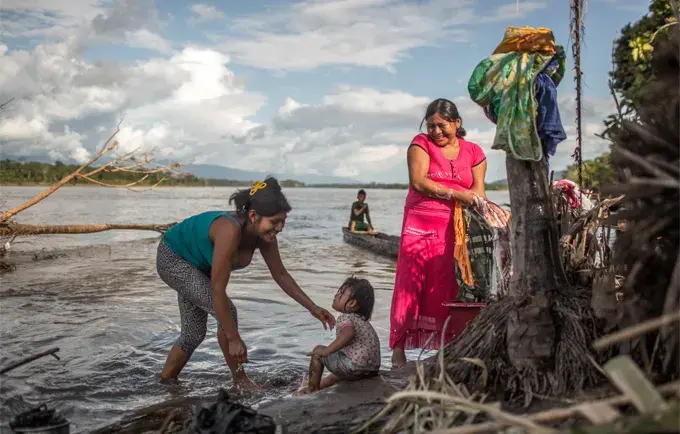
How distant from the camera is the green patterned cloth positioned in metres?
3.70

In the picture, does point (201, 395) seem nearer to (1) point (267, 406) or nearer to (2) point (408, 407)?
(1) point (267, 406)

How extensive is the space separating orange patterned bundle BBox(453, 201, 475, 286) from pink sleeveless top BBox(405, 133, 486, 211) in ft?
0.32

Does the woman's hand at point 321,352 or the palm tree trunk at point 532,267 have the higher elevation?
the palm tree trunk at point 532,267

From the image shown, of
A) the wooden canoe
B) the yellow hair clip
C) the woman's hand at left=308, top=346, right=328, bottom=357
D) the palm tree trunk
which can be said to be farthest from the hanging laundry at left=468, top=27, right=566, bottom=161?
the wooden canoe

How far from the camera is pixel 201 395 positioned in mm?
4914

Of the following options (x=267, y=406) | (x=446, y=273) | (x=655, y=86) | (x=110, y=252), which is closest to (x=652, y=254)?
(x=655, y=86)

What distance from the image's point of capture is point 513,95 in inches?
149

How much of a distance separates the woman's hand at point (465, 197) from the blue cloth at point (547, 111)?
1.25 metres

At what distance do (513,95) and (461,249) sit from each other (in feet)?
5.42

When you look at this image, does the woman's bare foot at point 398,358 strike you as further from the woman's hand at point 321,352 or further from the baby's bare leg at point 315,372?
the woman's hand at point 321,352

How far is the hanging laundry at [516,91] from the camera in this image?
3701 millimetres

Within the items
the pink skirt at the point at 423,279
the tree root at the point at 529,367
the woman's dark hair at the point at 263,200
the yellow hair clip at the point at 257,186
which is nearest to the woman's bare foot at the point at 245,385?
the pink skirt at the point at 423,279

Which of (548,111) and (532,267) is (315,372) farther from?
(548,111)

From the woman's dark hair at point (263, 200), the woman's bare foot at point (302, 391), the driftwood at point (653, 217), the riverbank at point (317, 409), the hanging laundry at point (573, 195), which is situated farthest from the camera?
the hanging laundry at point (573, 195)
